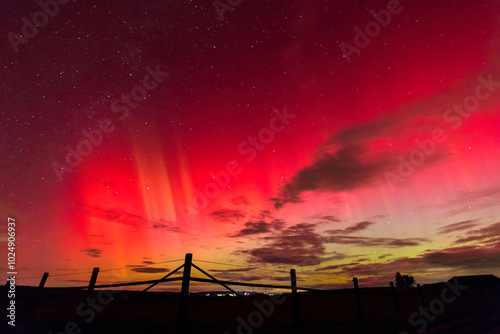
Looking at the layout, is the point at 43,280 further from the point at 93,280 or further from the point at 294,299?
the point at 294,299

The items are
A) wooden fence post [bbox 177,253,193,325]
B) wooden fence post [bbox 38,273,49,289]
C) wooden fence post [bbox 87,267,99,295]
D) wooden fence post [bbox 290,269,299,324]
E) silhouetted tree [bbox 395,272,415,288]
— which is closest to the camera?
wooden fence post [bbox 177,253,193,325]

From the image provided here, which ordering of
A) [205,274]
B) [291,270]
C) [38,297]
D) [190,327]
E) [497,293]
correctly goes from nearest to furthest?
[190,327], [205,274], [291,270], [38,297], [497,293]

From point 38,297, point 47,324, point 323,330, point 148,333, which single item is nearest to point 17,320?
point 38,297

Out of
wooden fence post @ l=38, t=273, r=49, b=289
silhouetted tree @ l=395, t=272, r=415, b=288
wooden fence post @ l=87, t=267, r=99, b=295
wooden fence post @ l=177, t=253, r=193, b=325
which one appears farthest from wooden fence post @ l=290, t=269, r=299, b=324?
silhouetted tree @ l=395, t=272, r=415, b=288

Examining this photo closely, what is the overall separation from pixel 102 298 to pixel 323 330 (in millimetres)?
10026

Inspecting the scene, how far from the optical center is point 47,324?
8.37 metres

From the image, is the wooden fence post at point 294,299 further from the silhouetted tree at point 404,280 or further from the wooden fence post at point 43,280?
the silhouetted tree at point 404,280

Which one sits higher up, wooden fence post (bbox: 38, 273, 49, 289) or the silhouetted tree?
the silhouetted tree

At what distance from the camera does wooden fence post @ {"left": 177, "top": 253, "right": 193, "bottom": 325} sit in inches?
234

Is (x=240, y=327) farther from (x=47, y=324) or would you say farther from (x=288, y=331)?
(x=47, y=324)

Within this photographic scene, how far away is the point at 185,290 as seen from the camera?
6234mm

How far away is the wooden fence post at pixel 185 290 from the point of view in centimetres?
596

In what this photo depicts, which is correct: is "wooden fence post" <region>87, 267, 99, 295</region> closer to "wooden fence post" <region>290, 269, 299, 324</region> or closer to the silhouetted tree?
"wooden fence post" <region>290, 269, 299, 324</region>

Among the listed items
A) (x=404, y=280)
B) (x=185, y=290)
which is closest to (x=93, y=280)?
(x=185, y=290)
